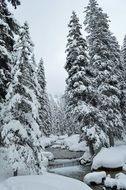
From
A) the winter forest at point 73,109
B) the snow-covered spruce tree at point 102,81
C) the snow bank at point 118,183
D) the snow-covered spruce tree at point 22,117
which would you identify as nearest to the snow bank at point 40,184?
the winter forest at point 73,109

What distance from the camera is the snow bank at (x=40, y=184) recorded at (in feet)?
35.3

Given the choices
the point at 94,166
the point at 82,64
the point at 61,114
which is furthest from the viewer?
the point at 61,114

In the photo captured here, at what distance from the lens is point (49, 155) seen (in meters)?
34.0

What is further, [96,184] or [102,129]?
[102,129]

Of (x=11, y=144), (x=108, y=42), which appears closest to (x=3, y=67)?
(x=11, y=144)

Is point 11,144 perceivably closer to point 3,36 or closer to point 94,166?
point 3,36

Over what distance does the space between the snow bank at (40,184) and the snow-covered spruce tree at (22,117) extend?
103 inches

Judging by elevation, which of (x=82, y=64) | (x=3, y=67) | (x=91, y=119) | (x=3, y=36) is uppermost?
(x=82, y=64)

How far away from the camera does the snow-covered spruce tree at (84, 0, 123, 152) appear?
87.3ft

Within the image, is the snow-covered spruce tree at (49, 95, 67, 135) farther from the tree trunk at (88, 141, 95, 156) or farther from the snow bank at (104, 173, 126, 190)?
the snow bank at (104, 173, 126, 190)

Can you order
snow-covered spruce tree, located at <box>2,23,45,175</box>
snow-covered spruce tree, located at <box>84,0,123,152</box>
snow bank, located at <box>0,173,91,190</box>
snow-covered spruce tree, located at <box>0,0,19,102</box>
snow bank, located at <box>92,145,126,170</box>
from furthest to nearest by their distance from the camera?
snow-covered spruce tree, located at <box>84,0,123,152</box> < snow bank, located at <box>92,145,126,170</box> < snow-covered spruce tree, located at <box>2,23,45,175</box> < snow-covered spruce tree, located at <box>0,0,19,102</box> < snow bank, located at <box>0,173,91,190</box>

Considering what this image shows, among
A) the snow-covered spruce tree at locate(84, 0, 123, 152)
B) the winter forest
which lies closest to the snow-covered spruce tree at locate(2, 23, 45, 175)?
the winter forest

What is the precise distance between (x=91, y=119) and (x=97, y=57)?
724 cm

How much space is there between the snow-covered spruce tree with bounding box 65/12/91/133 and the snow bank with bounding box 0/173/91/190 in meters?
14.6
